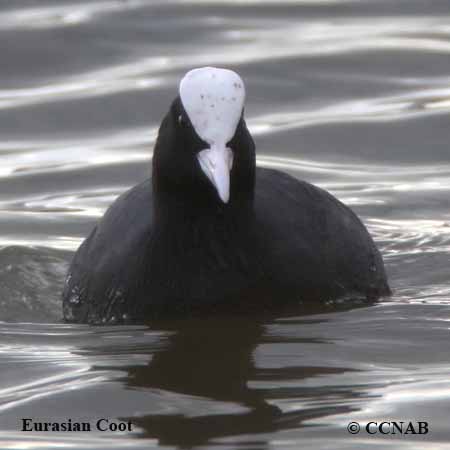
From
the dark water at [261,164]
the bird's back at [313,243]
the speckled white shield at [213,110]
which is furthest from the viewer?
the bird's back at [313,243]

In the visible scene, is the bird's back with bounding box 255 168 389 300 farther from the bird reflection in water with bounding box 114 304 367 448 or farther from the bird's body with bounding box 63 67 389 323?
the bird reflection in water with bounding box 114 304 367 448

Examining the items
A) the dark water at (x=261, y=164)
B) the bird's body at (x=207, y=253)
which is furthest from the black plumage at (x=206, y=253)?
the dark water at (x=261, y=164)

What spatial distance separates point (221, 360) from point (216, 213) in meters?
0.73

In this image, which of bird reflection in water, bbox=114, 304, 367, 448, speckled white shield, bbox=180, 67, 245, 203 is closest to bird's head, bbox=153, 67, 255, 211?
speckled white shield, bbox=180, 67, 245, 203

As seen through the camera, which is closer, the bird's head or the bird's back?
the bird's head

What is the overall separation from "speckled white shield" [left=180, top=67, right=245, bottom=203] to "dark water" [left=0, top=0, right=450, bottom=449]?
77 cm

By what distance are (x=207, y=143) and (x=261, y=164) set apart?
416 centimetres

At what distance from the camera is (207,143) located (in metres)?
6.17

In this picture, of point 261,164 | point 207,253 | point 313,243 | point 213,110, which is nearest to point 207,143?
point 213,110

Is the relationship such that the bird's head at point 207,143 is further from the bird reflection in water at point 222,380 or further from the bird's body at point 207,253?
the bird reflection in water at point 222,380

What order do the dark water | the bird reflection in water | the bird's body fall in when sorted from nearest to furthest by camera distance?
the bird reflection in water < the dark water < the bird's body

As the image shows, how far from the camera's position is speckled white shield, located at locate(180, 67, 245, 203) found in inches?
241

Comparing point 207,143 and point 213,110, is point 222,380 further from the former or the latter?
point 213,110

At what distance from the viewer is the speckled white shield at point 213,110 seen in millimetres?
6113
